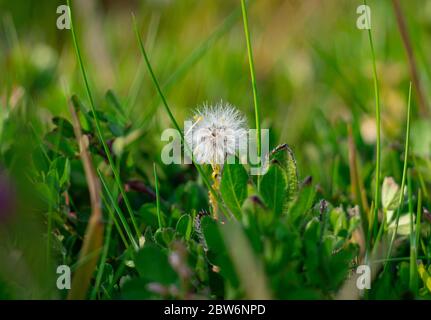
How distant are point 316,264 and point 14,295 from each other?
1.30 ft

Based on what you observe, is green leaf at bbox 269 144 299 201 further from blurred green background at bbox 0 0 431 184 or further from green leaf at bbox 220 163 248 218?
blurred green background at bbox 0 0 431 184

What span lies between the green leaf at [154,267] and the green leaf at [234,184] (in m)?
0.13

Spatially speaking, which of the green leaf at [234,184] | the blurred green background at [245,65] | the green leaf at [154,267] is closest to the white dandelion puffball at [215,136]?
the green leaf at [234,184]

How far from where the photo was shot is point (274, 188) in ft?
3.09

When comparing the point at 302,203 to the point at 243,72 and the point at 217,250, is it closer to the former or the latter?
the point at 217,250

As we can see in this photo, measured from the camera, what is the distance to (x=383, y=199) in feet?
3.91

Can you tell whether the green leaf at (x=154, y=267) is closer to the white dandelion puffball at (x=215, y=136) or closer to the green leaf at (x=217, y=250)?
the green leaf at (x=217, y=250)

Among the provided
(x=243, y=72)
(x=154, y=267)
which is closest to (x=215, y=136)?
(x=154, y=267)

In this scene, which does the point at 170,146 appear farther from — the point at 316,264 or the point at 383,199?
the point at 316,264

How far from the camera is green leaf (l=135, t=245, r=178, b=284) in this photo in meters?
0.86

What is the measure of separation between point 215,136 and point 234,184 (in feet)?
0.40

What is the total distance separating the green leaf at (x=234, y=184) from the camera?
93cm

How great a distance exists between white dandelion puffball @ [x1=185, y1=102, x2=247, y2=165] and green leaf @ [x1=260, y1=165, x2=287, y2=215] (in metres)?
0.08

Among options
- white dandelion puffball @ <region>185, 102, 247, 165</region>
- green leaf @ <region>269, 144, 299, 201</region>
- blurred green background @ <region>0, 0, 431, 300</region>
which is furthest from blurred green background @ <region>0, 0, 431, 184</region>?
green leaf @ <region>269, 144, 299, 201</region>
